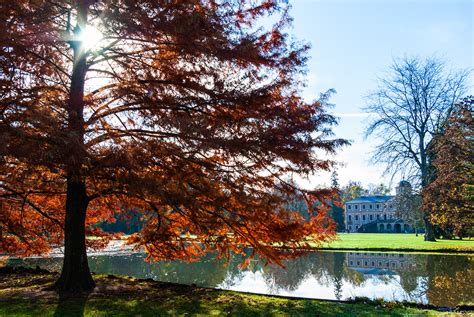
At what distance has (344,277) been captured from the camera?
1441cm

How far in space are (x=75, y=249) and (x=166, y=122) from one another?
3723 mm

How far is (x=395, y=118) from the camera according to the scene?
3359 cm

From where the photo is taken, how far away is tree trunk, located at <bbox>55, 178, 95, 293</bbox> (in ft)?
28.5

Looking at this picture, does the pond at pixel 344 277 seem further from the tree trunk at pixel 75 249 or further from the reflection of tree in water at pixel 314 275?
the tree trunk at pixel 75 249

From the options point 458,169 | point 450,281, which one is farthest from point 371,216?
point 450,281

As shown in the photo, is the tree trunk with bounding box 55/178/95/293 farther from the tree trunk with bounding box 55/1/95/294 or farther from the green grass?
the green grass

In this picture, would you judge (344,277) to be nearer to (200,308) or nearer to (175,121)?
(200,308)

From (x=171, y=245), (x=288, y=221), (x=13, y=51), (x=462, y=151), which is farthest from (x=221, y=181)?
(x=462, y=151)

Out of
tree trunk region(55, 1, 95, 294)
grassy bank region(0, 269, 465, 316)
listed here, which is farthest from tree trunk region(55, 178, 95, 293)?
grassy bank region(0, 269, 465, 316)

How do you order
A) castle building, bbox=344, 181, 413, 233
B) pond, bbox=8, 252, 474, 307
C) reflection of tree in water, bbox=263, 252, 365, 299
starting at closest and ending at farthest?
A: pond, bbox=8, 252, 474, 307
reflection of tree in water, bbox=263, 252, 365, 299
castle building, bbox=344, 181, 413, 233

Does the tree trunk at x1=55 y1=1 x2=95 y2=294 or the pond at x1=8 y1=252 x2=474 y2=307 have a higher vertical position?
the tree trunk at x1=55 y1=1 x2=95 y2=294

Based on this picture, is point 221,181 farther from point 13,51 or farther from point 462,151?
point 462,151

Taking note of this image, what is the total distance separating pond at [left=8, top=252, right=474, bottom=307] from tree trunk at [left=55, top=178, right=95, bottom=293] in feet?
15.9

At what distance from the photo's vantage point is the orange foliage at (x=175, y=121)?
6.71m
